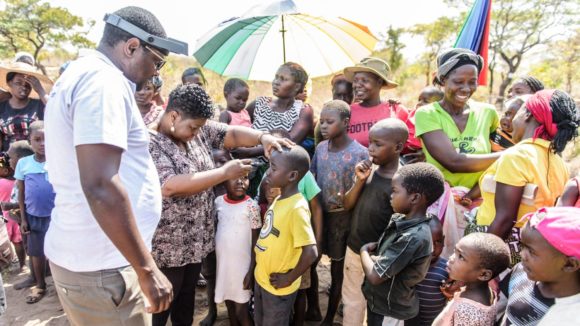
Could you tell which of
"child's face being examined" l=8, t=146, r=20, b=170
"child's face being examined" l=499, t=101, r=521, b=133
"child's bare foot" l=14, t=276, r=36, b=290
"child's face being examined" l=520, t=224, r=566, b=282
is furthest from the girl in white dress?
"child's face being examined" l=8, t=146, r=20, b=170

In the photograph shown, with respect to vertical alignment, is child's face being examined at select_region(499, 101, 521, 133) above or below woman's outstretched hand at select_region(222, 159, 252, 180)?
above

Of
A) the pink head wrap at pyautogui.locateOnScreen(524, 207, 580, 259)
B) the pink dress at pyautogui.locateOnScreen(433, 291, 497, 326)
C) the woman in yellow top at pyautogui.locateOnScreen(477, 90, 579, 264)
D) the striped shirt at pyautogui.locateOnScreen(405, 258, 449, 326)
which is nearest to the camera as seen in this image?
the pink head wrap at pyautogui.locateOnScreen(524, 207, 580, 259)

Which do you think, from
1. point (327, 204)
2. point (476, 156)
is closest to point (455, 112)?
point (476, 156)

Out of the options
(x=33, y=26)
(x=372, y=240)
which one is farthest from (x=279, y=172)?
(x=33, y=26)

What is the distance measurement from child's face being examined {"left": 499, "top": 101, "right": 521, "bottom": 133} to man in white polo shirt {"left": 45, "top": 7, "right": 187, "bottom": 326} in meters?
2.74

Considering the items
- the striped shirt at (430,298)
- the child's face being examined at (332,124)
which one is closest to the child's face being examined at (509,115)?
the child's face being examined at (332,124)

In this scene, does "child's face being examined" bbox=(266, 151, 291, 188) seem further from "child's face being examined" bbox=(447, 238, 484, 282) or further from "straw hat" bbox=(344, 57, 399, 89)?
"straw hat" bbox=(344, 57, 399, 89)

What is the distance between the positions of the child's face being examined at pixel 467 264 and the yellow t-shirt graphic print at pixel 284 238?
0.81 metres

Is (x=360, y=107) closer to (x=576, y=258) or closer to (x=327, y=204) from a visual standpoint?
(x=327, y=204)

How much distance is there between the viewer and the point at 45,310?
359 cm

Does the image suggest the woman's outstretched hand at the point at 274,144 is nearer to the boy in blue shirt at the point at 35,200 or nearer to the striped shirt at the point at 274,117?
the striped shirt at the point at 274,117

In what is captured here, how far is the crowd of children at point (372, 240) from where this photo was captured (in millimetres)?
1655

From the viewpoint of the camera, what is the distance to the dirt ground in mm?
3412

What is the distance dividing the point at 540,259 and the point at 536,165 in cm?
63
